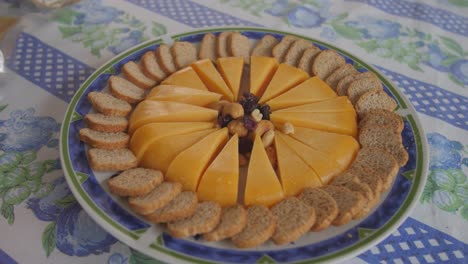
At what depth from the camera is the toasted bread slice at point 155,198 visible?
1575mm

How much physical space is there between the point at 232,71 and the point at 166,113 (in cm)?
49

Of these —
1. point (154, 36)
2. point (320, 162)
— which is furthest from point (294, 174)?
point (154, 36)

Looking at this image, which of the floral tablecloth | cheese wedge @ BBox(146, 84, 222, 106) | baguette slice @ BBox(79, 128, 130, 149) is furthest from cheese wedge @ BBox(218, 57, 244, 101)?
the floral tablecloth

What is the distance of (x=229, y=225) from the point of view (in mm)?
1541

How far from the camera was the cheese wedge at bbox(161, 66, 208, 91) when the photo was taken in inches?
85.5

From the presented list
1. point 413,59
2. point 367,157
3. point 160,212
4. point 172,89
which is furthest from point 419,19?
point 160,212

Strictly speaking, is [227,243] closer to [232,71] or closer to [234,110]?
[234,110]

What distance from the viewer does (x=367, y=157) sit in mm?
1836

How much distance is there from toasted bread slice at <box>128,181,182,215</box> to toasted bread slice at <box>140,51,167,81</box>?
0.77 m

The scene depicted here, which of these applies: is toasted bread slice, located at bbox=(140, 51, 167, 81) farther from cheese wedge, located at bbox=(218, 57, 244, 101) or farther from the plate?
the plate

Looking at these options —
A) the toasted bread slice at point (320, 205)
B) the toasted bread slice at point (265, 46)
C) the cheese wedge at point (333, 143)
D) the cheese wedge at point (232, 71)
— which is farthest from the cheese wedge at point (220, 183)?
the toasted bread slice at point (265, 46)

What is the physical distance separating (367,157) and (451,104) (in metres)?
0.94

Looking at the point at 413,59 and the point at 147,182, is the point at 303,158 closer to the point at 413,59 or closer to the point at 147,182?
the point at 147,182

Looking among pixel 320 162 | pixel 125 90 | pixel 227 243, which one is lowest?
pixel 227 243
